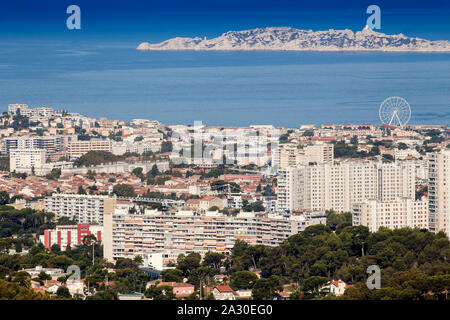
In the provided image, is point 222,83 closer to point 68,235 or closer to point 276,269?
point 68,235

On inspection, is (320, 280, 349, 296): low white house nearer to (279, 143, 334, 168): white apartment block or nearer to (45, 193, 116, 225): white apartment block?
(45, 193, 116, 225): white apartment block

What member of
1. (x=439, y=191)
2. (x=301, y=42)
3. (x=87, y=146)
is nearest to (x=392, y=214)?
(x=439, y=191)

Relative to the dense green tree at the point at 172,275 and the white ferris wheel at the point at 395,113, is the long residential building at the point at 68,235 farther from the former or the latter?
the white ferris wheel at the point at 395,113

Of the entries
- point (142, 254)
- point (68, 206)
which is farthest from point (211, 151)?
point (142, 254)

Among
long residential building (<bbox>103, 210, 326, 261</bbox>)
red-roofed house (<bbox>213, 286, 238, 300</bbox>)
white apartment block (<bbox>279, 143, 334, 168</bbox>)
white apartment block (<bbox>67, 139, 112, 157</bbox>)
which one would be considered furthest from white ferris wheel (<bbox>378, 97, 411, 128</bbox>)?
red-roofed house (<bbox>213, 286, 238, 300</bbox>)

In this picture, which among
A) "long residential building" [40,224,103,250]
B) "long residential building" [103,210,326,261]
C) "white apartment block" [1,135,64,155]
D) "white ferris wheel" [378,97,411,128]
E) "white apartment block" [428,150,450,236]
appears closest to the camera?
"long residential building" [103,210,326,261]
